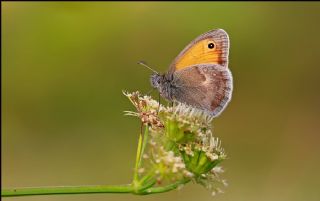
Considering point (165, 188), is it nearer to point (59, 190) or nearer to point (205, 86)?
point (59, 190)

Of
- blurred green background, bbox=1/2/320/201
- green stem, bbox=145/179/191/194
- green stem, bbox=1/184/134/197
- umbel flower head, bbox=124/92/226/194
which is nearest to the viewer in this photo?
green stem, bbox=1/184/134/197

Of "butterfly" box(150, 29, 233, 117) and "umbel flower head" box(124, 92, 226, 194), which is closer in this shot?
"umbel flower head" box(124, 92, 226, 194)

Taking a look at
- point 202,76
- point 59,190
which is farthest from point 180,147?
point 202,76

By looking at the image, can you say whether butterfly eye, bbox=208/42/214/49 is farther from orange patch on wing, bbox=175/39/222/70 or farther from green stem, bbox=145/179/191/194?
green stem, bbox=145/179/191/194

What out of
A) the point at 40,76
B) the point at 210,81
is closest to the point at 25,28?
the point at 40,76

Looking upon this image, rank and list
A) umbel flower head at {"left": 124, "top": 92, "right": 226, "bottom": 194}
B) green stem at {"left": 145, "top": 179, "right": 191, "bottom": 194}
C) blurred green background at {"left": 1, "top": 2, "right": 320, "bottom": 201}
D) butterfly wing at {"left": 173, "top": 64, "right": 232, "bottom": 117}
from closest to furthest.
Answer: green stem at {"left": 145, "top": 179, "right": 191, "bottom": 194}, umbel flower head at {"left": 124, "top": 92, "right": 226, "bottom": 194}, butterfly wing at {"left": 173, "top": 64, "right": 232, "bottom": 117}, blurred green background at {"left": 1, "top": 2, "right": 320, "bottom": 201}

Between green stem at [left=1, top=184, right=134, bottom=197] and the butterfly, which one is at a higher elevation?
the butterfly

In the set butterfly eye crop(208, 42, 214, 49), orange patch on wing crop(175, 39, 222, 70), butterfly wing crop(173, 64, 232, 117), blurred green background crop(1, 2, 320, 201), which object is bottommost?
blurred green background crop(1, 2, 320, 201)

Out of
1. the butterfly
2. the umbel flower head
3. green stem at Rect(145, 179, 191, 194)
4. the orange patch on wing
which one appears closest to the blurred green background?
the butterfly
